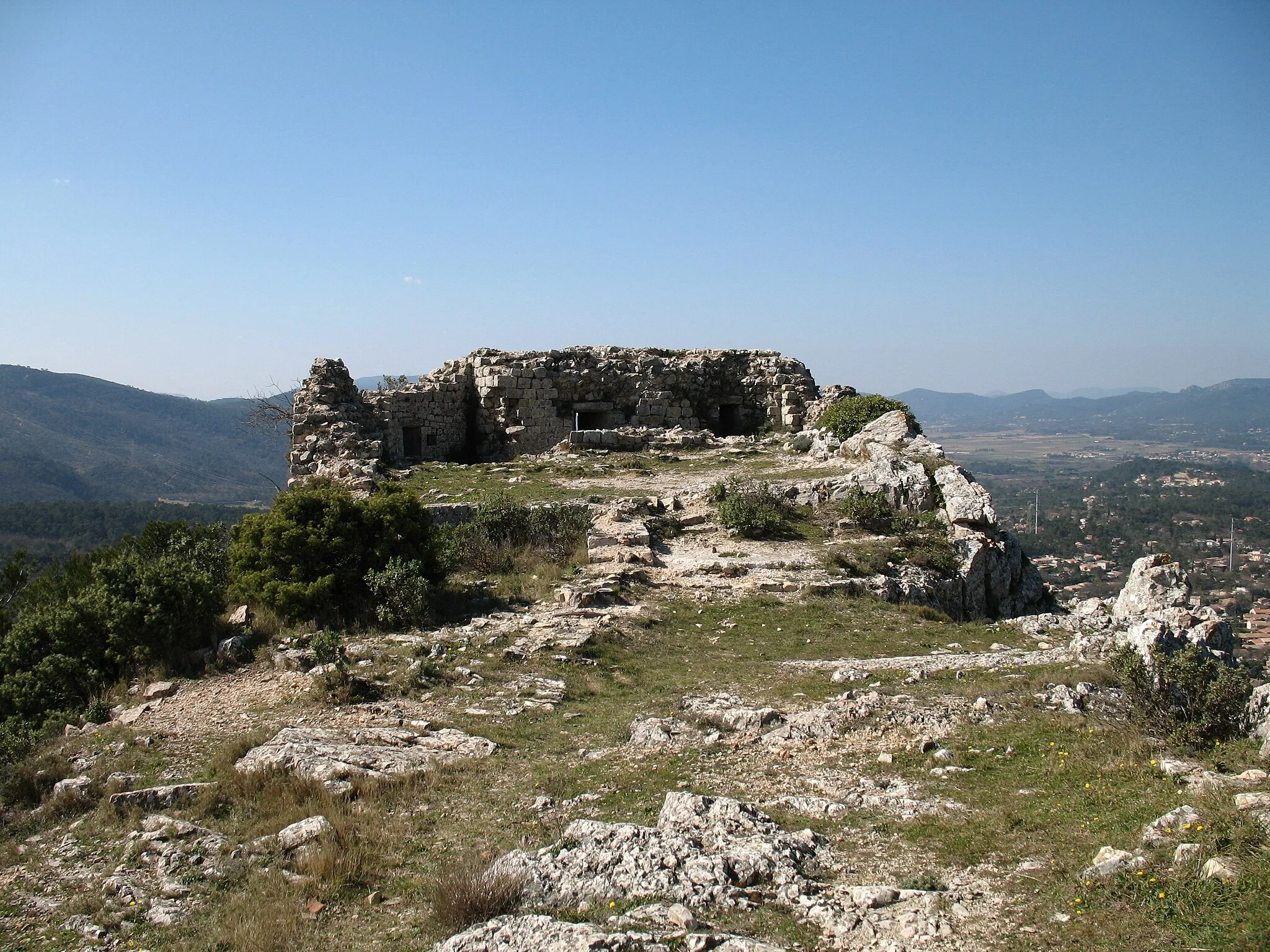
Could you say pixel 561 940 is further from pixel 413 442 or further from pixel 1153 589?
pixel 413 442

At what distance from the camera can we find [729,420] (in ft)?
90.4

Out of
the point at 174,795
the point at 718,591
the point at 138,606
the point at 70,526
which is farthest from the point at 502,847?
the point at 70,526

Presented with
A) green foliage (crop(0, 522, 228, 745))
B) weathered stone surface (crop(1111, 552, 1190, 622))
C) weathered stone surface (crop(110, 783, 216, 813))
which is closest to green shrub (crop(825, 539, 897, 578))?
weathered stone surface (crop(1111, 552, 1190, 622))

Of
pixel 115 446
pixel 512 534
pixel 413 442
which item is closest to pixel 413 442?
pixel 413 442

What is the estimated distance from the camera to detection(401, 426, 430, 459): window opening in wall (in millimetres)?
23453

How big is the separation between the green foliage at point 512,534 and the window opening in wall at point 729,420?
40.3ft

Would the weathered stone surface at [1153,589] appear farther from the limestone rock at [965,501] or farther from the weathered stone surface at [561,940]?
the weathered stone surface at [561,940]

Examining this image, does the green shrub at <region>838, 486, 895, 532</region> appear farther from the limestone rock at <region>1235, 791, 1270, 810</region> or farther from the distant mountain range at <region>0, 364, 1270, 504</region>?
the distant mountain range at <region>0, 364, 1270, 504</region>

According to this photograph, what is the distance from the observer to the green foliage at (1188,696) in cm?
591

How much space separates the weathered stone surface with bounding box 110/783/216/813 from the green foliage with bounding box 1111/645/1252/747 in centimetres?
702

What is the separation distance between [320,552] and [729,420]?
17695mm

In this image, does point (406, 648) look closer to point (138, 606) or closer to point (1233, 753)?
point (138, 606)

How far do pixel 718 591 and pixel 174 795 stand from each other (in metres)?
7.90

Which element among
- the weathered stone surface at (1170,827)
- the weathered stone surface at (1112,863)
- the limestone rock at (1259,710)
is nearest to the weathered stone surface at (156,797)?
the weathered stone surface at (1112,863)
